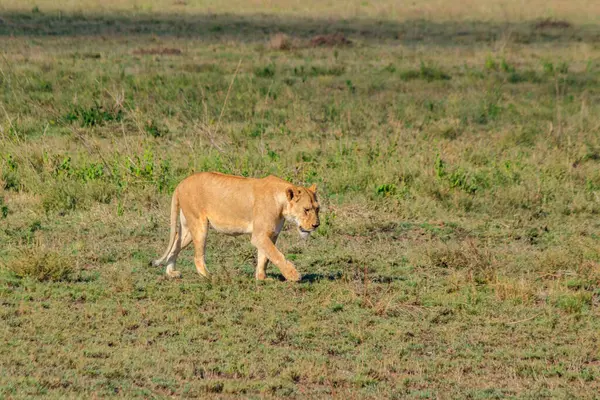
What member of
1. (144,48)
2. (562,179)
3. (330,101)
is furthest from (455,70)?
(562,179)

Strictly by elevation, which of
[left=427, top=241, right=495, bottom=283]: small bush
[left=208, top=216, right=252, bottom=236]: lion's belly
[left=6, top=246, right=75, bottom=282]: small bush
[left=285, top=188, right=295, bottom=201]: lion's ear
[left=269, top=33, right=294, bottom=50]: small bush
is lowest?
[left=269, top=33, right=294, bottom=50]: small bush

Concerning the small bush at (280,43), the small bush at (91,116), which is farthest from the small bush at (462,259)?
the small bush at (280,43)

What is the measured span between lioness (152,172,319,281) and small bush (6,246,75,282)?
843mm

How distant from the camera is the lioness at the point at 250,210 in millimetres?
7207

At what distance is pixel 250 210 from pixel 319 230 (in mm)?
2138

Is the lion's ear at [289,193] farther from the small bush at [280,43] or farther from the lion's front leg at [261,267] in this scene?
the small bush at [280,43]

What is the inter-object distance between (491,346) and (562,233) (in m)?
3.52

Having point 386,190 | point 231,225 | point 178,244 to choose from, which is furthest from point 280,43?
point 231,225

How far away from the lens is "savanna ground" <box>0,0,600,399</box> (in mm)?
6012

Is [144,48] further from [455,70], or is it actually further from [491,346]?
[491,346]

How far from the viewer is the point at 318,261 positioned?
8.51 m

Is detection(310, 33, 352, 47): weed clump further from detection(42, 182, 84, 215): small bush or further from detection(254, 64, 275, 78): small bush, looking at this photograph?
detection(42, 182, 84, 215): small bush

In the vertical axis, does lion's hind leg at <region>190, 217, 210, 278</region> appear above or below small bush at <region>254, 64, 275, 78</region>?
above

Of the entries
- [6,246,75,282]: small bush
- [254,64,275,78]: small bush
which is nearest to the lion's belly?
[6,246,75,282]: small bush
